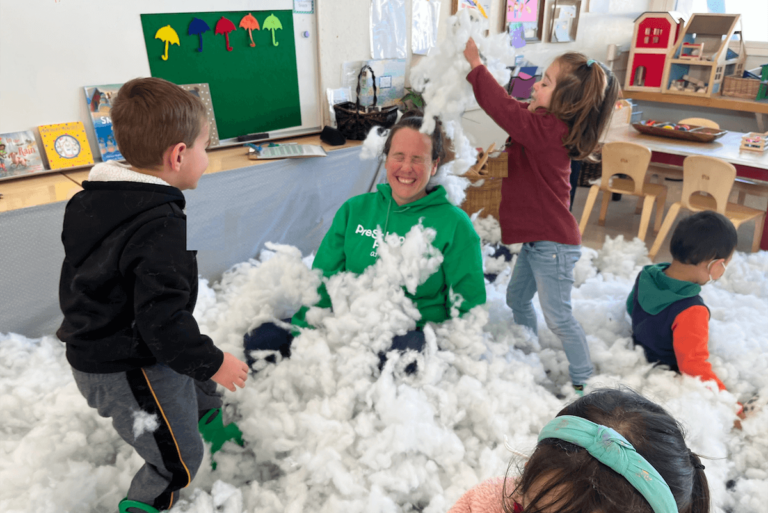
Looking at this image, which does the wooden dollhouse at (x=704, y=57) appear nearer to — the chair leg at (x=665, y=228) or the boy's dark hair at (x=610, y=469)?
the chair leg at (x=665, y=228)

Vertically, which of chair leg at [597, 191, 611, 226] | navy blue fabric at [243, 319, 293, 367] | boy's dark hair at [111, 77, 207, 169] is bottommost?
chair leg at [597, 191, 611, 226]

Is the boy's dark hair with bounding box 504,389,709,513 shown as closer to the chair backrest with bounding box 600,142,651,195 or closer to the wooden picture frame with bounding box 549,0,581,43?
the chair backrest with bounding box 600,142,651,195

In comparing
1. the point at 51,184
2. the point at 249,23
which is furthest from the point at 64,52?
the point at 249,23

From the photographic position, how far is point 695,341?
1.76 metres

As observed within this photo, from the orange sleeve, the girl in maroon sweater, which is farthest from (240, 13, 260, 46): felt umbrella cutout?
the orange sleeve

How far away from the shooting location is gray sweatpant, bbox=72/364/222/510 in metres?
1.21

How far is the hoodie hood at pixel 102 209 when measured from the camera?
1.09 meters

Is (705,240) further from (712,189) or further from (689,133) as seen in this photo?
(689,133)

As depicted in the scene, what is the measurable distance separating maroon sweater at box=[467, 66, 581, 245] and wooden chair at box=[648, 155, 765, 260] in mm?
1369

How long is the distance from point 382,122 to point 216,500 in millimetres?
2106

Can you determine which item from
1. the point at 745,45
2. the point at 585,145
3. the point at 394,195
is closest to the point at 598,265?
the point at 585,145

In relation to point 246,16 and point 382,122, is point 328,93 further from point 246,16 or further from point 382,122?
point 246,16

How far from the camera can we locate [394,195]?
5.99ft

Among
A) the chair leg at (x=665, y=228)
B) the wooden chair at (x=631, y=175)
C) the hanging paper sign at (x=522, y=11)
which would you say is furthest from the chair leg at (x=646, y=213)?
the hanging paper sign at (x=522, y=11)
